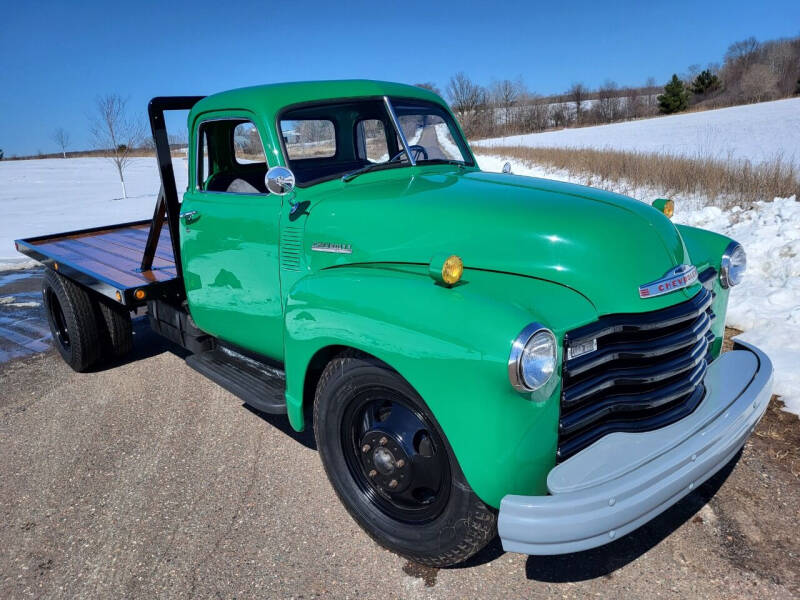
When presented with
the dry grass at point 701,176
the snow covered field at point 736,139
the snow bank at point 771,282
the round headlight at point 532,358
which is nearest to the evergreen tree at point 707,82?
the snow covered field at point 736,139

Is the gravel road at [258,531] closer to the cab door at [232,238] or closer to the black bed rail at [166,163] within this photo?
the cab door at [232,238]

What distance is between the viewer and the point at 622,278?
2.31 meters

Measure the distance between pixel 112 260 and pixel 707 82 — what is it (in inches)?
2912

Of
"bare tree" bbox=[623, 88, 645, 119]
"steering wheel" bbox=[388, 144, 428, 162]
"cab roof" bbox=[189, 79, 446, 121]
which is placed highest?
"bare tree" bbox=[623, 88, 645, 119]

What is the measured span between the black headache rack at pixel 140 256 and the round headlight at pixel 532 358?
2981 mm

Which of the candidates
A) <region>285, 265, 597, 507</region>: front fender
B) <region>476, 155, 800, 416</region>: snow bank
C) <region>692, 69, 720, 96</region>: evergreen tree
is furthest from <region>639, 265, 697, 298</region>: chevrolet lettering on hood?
<region>692, 69, 720, 96</region>: evergreen tree

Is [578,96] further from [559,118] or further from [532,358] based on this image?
[532,358]

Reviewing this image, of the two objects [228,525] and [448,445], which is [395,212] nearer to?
[448,445]

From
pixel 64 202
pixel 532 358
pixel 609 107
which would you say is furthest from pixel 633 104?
pixel 532 358

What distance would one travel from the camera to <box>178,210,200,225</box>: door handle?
3.64 m

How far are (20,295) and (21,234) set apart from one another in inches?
251

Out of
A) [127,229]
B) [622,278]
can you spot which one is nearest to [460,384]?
[622,278]

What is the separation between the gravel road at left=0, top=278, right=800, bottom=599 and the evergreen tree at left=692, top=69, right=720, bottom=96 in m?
72.8

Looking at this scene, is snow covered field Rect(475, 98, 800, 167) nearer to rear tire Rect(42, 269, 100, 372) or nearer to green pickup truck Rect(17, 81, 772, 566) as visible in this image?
green pickup truck Rect(17, 81, 772, 566)
